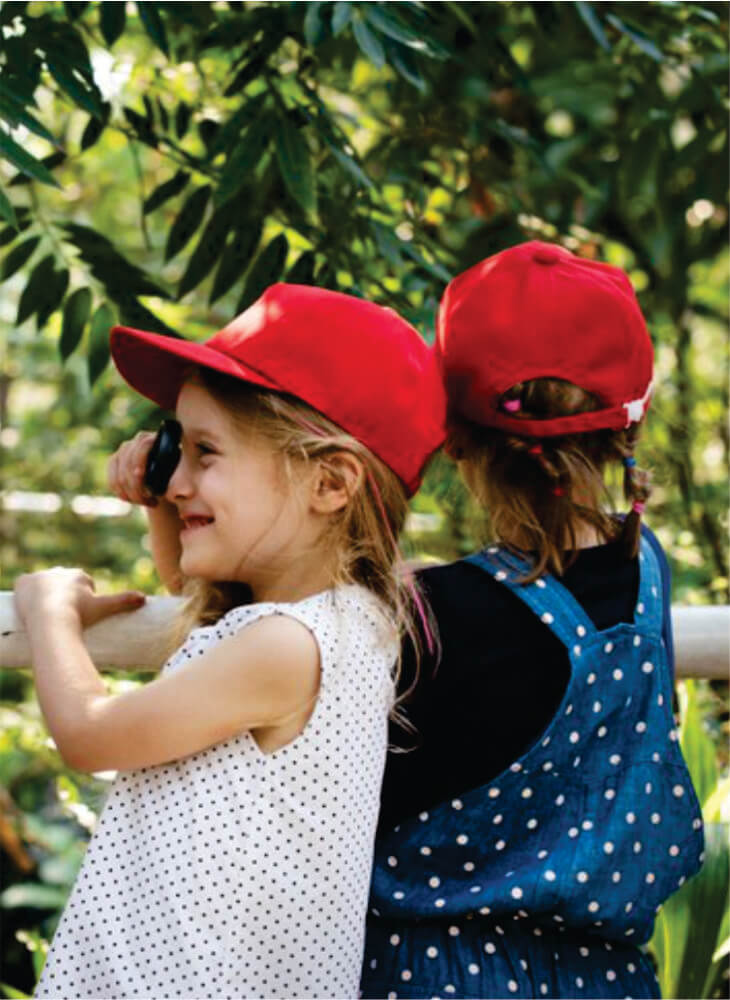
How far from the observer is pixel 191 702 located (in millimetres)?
1292

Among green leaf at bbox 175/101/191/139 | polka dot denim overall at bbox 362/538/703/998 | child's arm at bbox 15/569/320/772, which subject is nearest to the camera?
child's arm at bbox 15/569/320/772

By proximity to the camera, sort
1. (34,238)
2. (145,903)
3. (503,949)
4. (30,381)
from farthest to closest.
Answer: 1. (30,381)
2. (34,238)
3. (503,949)
4. (145,903)

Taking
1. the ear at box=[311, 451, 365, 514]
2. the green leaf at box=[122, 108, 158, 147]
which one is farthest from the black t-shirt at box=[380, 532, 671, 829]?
the green leaf at box=[122, 108, 158, 147]

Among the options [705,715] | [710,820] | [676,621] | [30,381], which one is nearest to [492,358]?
[676,621]

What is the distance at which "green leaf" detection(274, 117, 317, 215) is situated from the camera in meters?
1.92

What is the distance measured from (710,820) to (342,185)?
1.17 m

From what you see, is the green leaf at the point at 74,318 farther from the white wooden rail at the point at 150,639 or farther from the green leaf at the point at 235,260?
the white wooden rail at the point at 150,639

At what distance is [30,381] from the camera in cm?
518

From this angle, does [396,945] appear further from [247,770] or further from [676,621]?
[676,621]

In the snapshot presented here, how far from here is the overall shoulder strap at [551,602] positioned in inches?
55.4

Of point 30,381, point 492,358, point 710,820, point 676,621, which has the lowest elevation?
point 30,381

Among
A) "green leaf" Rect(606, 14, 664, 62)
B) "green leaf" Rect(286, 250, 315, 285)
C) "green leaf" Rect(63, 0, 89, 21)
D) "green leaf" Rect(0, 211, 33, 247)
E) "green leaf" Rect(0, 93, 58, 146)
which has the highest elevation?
"green leaf" Rect(63, 0, 89, 21)

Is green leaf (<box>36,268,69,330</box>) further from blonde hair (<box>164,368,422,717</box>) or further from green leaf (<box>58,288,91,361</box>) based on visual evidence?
blonde hair (<box>164,368,422,717</box>)

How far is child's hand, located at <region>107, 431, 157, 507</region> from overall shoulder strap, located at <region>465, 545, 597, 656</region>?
0.39 m
